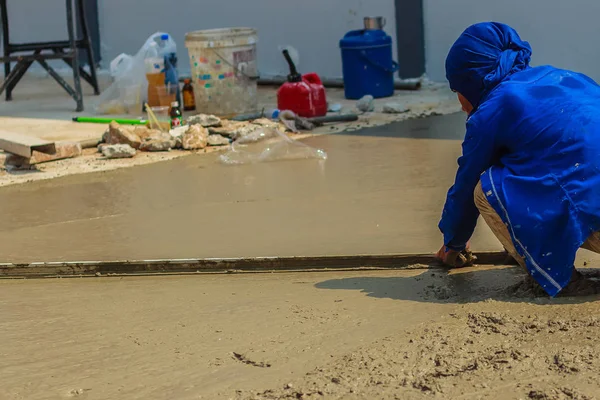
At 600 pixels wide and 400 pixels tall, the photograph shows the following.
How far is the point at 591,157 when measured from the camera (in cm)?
304

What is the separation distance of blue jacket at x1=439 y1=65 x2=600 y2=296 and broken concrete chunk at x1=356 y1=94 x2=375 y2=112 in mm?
4992

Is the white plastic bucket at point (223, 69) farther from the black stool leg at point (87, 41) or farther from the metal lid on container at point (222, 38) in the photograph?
the black stool leg at point (87, 41)

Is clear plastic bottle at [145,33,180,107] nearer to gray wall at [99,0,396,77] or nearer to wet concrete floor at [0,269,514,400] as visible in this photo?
gray wall at [99,0,396,77]

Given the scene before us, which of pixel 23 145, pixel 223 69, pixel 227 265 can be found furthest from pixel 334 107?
pixel 227 265

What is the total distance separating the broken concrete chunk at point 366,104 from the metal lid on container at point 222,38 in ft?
3.83

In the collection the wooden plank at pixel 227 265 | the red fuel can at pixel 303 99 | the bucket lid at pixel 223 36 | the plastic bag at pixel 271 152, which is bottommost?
the wooden plank at pixel 227 265

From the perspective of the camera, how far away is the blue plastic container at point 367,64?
8.74m

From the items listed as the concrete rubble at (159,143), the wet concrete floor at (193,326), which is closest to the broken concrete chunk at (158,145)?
the concrete rubble at (159,143)

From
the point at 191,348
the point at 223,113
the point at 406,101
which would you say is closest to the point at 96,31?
the point at 223,113

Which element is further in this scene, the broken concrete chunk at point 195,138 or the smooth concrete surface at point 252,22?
A: the smooth concrete surface at point 252,22

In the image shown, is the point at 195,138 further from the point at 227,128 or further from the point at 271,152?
the point at 271,152

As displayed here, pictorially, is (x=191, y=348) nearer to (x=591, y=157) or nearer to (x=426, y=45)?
(x=591, y=157)

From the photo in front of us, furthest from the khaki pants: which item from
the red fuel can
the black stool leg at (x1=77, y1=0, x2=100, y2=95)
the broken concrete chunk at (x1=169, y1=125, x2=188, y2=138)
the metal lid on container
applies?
the black stool leg at (x1=77, y1=0, x2=100, y2=95)

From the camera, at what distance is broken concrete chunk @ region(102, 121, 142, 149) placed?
272 inches
